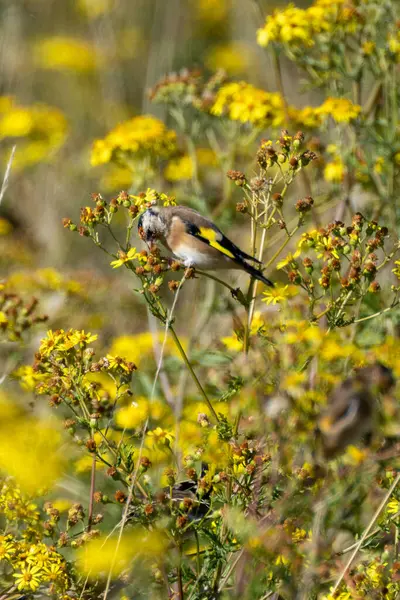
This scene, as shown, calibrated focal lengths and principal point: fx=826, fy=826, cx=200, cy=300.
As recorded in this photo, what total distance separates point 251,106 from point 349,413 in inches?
121

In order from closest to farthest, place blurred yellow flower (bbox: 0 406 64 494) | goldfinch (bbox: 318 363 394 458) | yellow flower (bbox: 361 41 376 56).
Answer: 1. goldfinch (bbox: 318 363 394 458)
2. blurred yellow flower (bbox: 0 406 64 494)
3. yellow flower (bbox: 361 41 376 56)

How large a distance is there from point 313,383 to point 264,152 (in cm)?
96

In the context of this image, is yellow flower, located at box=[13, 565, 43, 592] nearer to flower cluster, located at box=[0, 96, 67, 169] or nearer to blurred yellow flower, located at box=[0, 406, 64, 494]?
blurred yellow flower, located at box=[0, 406, 64, 494]

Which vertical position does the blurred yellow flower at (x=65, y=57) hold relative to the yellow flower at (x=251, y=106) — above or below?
above

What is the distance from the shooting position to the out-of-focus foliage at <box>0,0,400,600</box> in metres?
2.37

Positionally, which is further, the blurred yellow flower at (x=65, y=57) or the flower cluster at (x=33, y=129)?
the blurred yellow flower at (x=65, y=57)

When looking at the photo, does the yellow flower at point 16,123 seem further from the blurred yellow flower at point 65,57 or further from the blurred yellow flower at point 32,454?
the blurred yellow flower at point 32,454

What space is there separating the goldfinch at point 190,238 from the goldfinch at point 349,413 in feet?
4.10

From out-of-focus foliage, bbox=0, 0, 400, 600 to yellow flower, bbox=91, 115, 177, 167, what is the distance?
0.01 meters

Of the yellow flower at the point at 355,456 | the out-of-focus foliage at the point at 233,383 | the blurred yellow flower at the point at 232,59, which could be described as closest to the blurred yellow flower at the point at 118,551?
the out-of-focus foliage at the point at 233,383

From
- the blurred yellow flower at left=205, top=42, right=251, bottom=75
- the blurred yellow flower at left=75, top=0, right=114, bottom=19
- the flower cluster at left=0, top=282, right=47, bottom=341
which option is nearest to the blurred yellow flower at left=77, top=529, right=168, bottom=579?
the flower cluster at left=0, top=282, right=47, bottom=341

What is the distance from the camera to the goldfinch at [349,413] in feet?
6.77

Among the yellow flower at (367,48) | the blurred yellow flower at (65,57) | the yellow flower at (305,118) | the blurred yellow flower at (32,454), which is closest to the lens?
the blurred yellow flower at (32,454)

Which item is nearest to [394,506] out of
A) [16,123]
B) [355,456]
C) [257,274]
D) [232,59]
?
[355,456]
